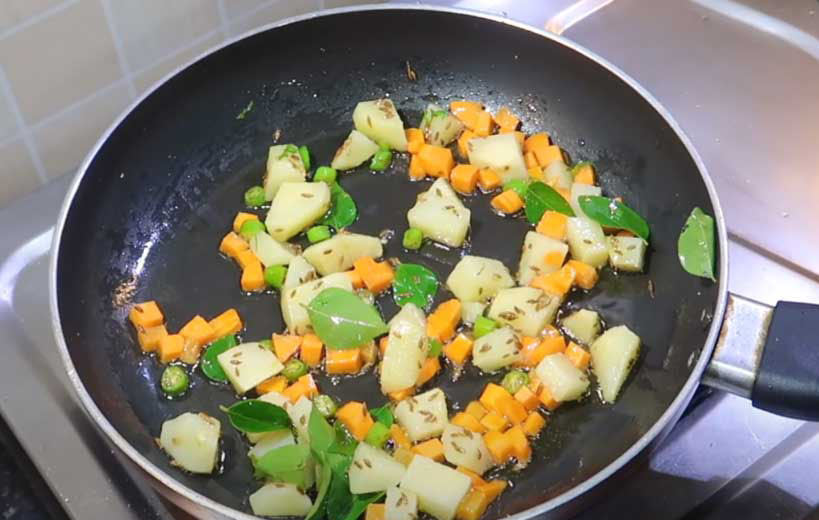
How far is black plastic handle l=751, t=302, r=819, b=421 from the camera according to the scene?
0.80m

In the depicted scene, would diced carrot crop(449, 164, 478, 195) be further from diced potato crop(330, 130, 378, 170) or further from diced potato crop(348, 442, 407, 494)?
diced potato crop(348, 442, 407, 494)

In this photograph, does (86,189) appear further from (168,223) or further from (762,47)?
(762,47)

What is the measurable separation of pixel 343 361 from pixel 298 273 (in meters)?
0.13

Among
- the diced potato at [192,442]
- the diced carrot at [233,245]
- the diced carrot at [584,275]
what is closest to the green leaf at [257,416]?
the diced potato at [192,442]

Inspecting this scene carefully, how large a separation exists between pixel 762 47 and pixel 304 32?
2.13 feet

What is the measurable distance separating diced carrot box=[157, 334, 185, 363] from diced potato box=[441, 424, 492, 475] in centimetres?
31

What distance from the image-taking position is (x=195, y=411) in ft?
3.26

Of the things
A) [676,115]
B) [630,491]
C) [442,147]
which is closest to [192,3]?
[442,147]

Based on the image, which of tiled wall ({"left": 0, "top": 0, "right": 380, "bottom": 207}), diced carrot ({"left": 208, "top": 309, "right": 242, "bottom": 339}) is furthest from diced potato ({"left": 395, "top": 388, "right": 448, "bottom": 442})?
tiled wall ({"left": 0, "top": 0, "right": 380, "bottom": 207})

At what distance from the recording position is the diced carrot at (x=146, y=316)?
3.42 feet

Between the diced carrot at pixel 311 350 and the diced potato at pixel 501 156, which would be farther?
the diced potato at pixel 501 156

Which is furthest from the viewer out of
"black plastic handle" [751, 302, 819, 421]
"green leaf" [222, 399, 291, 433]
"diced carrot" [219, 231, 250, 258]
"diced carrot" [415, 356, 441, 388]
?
"diced carrot" [219, 231, 250, 258]

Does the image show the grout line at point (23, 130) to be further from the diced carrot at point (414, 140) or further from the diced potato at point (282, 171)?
the diced carrot at point (414, 140)

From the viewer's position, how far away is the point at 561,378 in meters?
0.97
